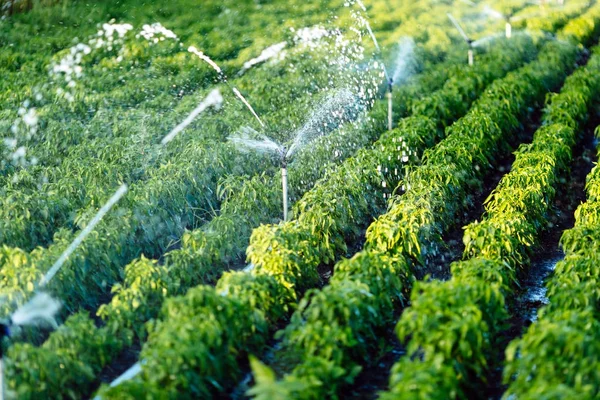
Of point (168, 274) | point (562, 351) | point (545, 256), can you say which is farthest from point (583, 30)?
point (562, 351)

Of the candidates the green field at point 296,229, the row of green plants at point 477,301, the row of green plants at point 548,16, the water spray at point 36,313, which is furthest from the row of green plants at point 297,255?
the row of green plants at point 548,16

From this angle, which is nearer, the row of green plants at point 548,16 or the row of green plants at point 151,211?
the row of green plants at point 151,211

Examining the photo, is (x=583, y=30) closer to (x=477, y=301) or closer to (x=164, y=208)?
(x=164, y=208)

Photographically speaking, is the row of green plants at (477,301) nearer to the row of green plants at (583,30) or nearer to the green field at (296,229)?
the green field at (296,229)

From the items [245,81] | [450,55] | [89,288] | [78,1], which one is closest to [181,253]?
[89,288]

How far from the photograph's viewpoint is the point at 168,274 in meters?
7.66

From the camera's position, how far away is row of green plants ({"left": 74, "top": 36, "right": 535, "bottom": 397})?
5.95 metres

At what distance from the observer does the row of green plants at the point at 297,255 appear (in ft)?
19.5

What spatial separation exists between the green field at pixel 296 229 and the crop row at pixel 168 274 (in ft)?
→ 0.06

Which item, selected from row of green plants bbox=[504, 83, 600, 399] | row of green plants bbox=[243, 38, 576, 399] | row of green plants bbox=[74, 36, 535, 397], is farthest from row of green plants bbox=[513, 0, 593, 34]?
row of green plants bbox=[504, 83, 600, 399]

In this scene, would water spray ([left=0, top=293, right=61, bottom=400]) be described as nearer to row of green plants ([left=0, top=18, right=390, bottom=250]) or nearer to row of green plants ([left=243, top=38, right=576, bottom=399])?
row of green plants ([left=0, top=18, right=390, bottom=250])

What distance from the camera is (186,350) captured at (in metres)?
5.90

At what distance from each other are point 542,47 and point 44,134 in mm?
11655

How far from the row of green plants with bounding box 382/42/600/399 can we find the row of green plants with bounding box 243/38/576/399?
21 cm
